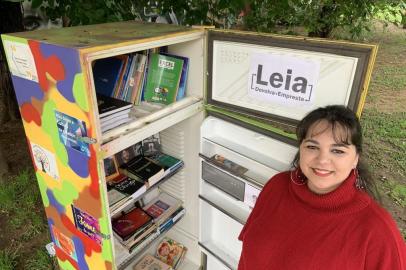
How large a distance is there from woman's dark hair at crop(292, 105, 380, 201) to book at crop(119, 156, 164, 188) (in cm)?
116

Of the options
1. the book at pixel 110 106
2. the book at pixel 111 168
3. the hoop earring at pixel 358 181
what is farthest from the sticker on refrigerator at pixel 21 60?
the hoop earring at pixel 358 181

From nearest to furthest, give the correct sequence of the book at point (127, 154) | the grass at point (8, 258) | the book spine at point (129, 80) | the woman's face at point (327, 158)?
the woman's face at point (327, 158) < the book spine at point (129, 80) < the book at point (127, 154) < the grass at point (8, 258)

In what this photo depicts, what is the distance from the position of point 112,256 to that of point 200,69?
1271 millimetres

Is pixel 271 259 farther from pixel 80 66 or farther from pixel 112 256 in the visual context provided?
pixel 80 66

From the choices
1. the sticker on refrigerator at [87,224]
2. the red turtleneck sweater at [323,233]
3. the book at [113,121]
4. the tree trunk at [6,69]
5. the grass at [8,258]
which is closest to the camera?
the red turtleneck sweater at [323,233]

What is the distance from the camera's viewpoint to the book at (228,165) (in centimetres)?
208

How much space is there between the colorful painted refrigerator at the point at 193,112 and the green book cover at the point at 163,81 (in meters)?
0.09

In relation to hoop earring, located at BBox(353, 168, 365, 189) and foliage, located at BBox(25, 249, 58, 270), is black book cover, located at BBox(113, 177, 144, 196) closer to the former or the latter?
foliage, located at BBox(25, 249, 58, 270)

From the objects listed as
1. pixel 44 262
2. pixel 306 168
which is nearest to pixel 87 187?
pixel 306 168

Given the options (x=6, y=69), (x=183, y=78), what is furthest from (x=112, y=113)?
(x=6, y=69)

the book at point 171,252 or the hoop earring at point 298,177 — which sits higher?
the hoop earring at point 298,177

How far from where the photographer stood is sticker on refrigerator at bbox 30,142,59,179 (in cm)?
195

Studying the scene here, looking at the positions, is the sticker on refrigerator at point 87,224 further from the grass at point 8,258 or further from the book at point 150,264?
the grass at point 8,258

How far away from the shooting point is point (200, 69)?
2.15m
